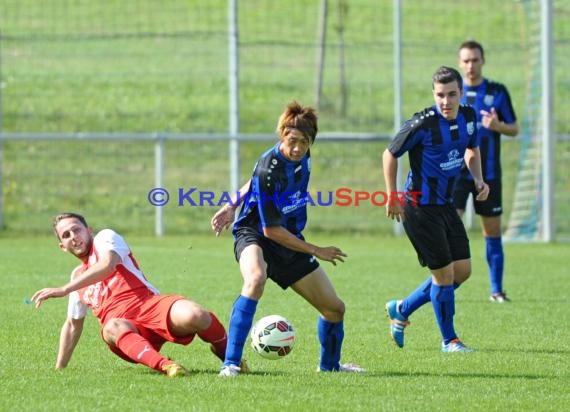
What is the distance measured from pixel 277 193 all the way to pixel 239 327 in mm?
797

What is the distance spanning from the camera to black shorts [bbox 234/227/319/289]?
7.13 metres

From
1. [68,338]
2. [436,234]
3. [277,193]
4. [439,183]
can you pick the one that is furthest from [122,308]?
[439,183]

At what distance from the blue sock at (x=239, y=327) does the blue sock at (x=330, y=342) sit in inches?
22.2

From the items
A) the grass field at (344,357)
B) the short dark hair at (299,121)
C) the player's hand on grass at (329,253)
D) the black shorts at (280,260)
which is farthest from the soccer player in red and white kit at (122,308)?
the short dark hair at (299,121)

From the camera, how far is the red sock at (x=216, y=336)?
714cm

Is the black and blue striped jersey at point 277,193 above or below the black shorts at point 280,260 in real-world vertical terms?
above

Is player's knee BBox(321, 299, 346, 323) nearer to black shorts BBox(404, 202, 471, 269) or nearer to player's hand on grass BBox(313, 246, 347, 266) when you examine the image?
player's hand on grass BBox(313, 246, 347, 266)

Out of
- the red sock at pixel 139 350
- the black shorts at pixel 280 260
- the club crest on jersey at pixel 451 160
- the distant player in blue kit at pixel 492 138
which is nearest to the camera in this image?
the red sock at pixel 139 350

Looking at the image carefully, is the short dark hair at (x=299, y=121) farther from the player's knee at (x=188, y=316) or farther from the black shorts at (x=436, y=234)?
the black shorts at (x=436, y=234)

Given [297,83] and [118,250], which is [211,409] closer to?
[118,250]

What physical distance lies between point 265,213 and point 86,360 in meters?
1.64

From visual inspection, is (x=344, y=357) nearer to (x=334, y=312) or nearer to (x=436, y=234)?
(x=334, y=312)

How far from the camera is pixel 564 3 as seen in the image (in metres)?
18.3

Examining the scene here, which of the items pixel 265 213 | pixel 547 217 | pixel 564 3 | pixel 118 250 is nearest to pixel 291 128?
pixel 265 213
